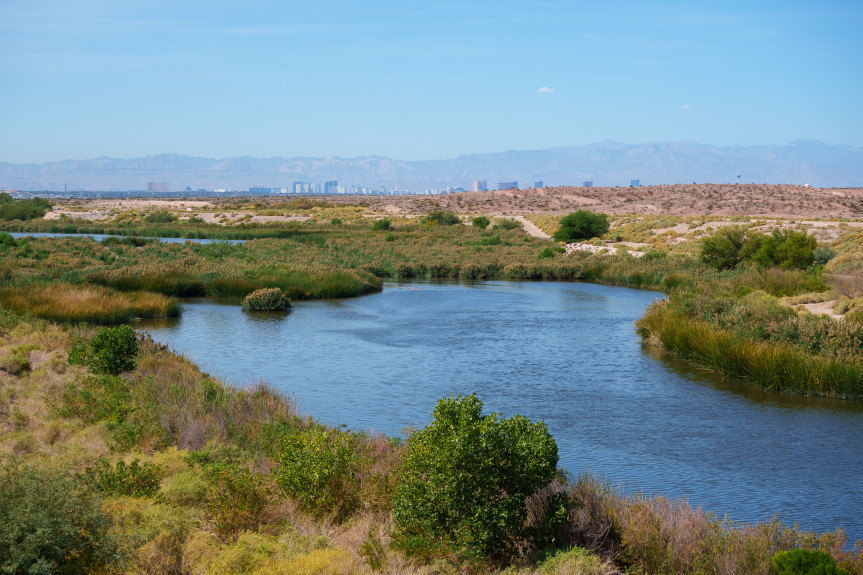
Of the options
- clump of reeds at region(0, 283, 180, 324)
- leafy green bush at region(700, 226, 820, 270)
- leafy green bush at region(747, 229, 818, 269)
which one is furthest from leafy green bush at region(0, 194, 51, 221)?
leafy green bush at region(747, 229, 818, 269)

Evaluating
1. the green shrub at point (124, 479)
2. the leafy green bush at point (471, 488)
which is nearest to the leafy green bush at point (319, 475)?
the leafy green bush at point (471, 488)

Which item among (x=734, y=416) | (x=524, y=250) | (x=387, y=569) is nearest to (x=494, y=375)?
(x=734, y=416)

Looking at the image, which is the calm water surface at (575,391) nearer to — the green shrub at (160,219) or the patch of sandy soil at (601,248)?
the patch of sandy soil at (601,248)

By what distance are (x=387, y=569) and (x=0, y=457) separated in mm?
5070

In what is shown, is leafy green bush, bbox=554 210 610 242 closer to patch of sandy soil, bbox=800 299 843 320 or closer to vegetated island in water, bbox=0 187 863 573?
patch of sandy soil, bbox=800 299 843 320

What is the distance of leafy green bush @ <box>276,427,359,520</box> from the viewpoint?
8.97 m

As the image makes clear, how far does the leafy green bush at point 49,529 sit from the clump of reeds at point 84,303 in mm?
17599

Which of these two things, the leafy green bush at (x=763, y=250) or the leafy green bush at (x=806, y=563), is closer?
the leafy green bush at (x=806, y=563)

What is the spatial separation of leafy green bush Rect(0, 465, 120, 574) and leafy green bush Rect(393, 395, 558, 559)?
2.80 m

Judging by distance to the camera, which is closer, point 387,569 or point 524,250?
point 387,569

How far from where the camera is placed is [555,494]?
867 centimetres

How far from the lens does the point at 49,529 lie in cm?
690

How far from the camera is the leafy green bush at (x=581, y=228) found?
222 feet

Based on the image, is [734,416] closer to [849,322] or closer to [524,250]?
[849,322]
